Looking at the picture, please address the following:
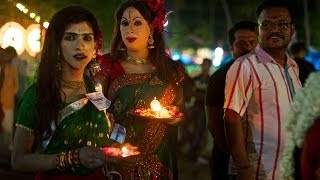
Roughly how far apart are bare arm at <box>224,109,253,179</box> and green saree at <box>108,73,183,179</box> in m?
0.56

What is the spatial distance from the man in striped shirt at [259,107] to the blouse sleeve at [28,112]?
1491 millimetres

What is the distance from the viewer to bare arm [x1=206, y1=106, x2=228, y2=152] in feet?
16.2

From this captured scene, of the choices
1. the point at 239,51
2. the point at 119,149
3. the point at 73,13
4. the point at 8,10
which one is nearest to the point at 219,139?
the point at 239,51

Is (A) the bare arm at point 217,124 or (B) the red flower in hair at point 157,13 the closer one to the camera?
(B) the red flower in hair at point 157,13

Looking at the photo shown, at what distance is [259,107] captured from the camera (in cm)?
395

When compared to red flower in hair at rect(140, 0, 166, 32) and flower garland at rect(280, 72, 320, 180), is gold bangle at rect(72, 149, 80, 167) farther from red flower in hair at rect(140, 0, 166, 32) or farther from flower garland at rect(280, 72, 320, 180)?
red flower in hair at rect(140, 0, 166, 32)

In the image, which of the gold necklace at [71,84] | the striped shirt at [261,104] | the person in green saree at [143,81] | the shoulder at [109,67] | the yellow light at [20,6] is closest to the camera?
the gold necklace at [71,84]

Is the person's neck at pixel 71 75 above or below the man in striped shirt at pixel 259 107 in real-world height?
above

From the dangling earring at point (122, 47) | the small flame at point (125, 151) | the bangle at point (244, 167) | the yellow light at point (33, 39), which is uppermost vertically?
the yellow light at point (33, 39)

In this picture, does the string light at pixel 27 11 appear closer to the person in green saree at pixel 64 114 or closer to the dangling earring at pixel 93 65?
the dangling earring at pixel 93 65

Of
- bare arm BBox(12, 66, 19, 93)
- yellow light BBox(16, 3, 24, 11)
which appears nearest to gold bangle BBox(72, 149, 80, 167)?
yellow light BBox(16, 3, 24, 11)

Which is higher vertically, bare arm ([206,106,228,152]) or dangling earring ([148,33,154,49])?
dangling earring ([148,33,154,49])

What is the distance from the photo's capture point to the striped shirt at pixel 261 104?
3.91 meters

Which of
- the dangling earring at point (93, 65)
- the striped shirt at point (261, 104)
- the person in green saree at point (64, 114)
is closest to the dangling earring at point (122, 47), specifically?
the dangling earring at point (93, 65)
